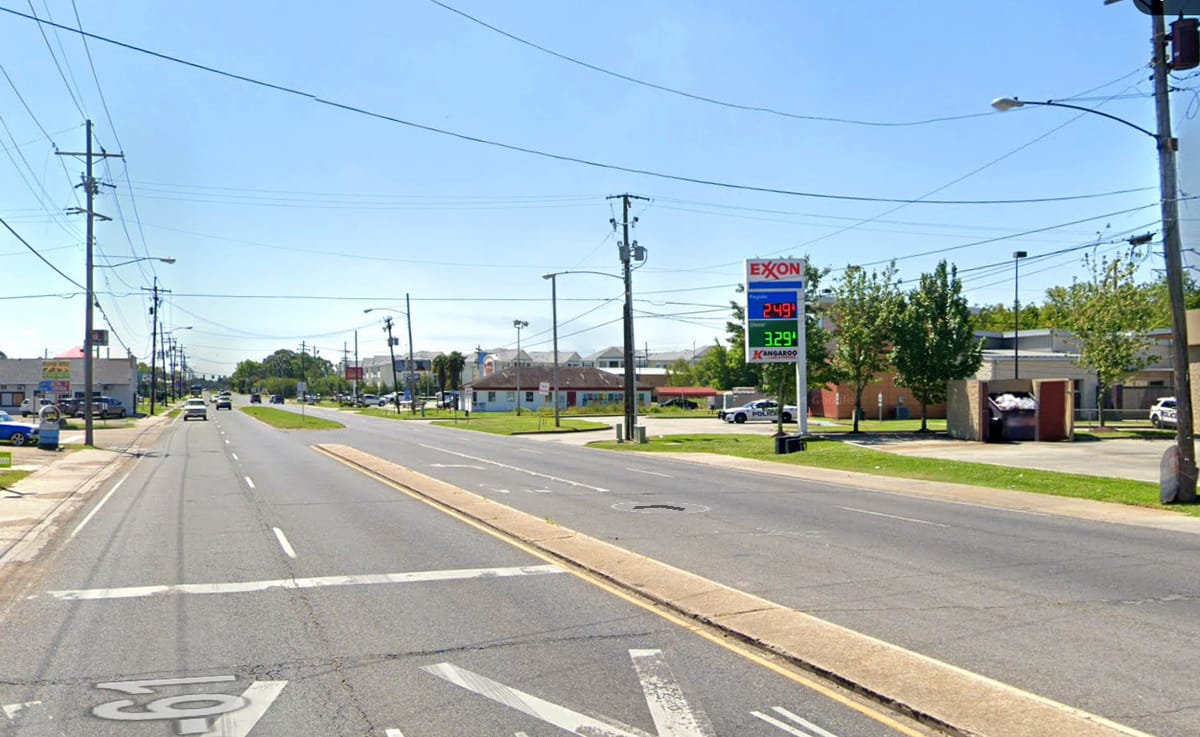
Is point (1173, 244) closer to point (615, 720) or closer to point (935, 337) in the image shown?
point (615, 720)

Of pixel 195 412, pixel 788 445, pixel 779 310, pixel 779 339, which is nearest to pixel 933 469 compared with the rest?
pixel 788 445

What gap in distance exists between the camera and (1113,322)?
142 feet

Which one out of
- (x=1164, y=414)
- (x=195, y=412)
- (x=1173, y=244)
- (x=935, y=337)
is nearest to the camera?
(x=1173, y=244)

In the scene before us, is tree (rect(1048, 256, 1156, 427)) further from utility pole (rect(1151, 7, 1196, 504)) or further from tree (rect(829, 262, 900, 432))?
utility pole (rect(1151, 7, 1196, 504))

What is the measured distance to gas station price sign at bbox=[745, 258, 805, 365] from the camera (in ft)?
119

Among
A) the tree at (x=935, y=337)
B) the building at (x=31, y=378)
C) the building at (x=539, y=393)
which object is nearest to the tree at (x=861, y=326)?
the tree at (x=935, y=337)

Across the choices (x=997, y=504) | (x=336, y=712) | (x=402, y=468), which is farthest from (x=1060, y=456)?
(x=336, y=712)

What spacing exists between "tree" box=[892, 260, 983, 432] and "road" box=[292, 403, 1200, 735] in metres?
21.3

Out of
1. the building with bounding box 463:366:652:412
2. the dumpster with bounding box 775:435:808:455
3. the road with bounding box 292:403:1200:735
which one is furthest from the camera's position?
the building with bounding box 463:366:652:412

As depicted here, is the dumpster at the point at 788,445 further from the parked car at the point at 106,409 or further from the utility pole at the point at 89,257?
the parked car at the point at 106,409

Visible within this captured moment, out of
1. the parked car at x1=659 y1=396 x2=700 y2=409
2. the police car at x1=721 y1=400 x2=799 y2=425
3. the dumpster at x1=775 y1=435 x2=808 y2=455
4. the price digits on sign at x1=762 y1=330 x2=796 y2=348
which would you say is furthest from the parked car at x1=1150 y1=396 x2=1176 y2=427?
the parked car at x1=659 y1=396 x2=700 y2=409

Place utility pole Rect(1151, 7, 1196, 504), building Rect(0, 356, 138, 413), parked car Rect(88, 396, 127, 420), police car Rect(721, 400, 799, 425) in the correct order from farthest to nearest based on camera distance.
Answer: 1. building Rect(0, 356, 138, 413)
2. parked car Rect(88, 396, 127, 420)
3. police car Rect(721, 400, 799, 425)
4. utility pole Rect(1151, 7, 1196, 504)

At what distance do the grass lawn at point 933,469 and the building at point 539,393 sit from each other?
53.9m

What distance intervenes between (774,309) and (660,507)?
20.4 meters
